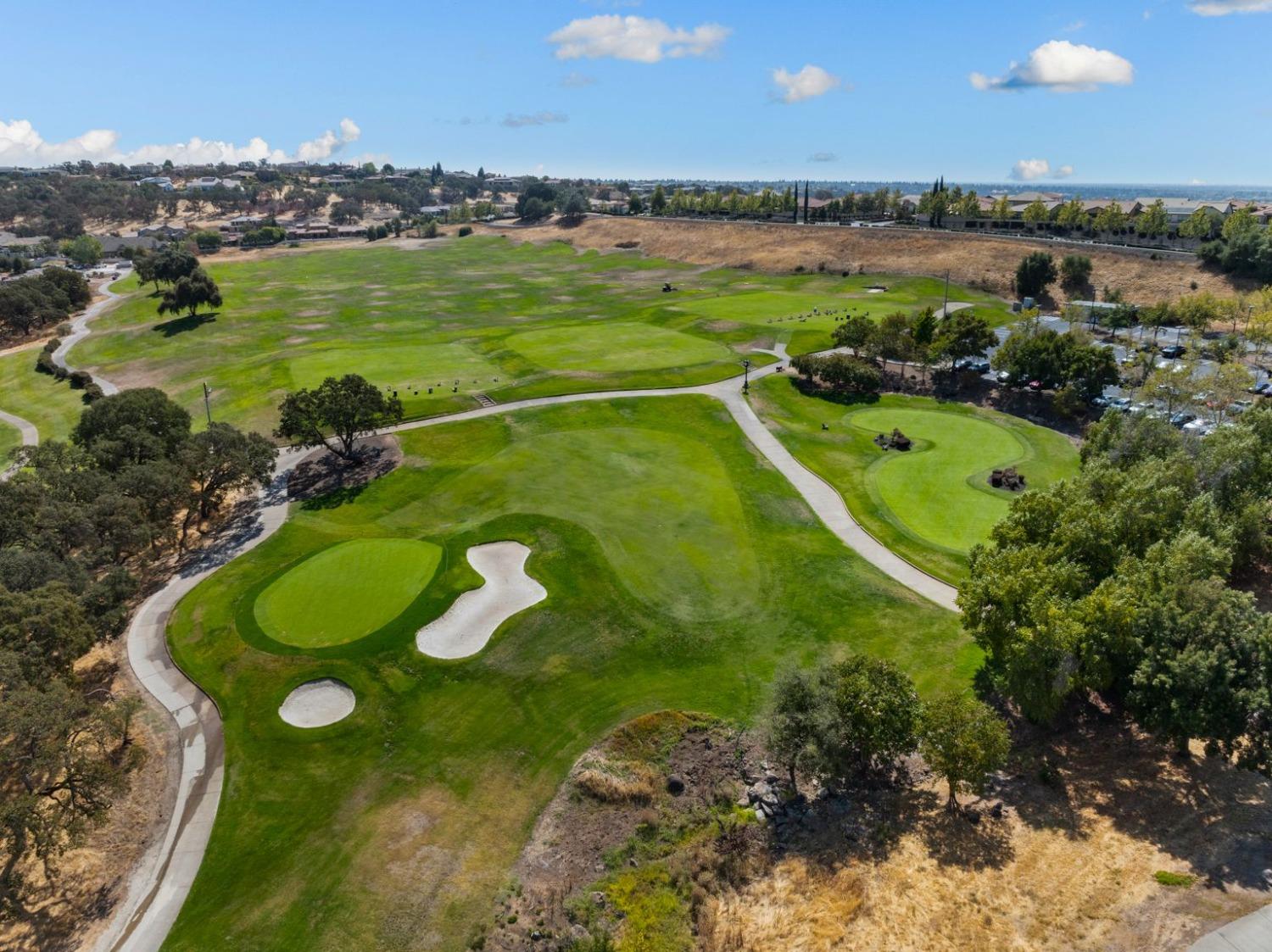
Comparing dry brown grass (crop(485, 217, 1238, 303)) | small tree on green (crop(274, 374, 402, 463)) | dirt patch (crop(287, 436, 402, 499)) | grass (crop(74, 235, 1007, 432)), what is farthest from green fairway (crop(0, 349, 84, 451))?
dry brown grass (crop(485, 217, 1238, 303))

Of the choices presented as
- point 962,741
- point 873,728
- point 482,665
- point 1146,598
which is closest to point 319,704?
point 482,665

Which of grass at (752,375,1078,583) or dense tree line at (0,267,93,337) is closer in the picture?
grass at (752,375,1078,583)

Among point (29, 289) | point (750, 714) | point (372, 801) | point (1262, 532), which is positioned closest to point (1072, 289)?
point (1262, 532)

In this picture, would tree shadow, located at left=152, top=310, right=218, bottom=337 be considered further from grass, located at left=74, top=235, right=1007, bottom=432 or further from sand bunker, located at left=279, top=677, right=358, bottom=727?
sand bunker, located at left=279, top=677, right=358, bottom=727

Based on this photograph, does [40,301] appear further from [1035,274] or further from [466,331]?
[1035,274]

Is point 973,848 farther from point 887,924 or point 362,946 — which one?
point 362,946

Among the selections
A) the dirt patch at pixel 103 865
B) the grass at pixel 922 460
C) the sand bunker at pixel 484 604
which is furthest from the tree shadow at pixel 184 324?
the dirt patch at pixel 103 865
